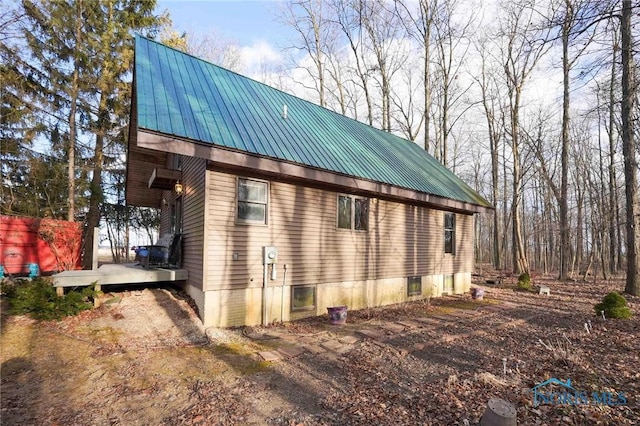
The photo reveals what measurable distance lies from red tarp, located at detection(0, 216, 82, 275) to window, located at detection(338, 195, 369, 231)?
7486mm

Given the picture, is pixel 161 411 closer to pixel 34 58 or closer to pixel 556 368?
pixel 556 368

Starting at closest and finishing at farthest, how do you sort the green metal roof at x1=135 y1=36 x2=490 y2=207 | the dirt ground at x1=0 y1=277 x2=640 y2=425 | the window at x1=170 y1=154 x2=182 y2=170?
the dirt ground at x1=0 y1=277 x2=640 y2=425 → the green metal roof at x1=135 y1=36 x2=490 y2=207 → the window at x1=170 y1=154 x2=182 y2=170

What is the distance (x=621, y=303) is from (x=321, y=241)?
758cm

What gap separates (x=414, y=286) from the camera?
39.2 ft

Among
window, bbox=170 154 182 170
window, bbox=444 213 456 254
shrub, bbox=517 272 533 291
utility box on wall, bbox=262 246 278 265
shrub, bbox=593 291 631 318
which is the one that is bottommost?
shrub, bbox=517 272 533 291

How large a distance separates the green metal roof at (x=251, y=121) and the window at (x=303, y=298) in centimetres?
316

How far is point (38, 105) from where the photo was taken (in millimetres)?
13930

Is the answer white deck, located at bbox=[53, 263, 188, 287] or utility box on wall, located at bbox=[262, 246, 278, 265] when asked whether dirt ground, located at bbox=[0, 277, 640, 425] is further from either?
utility box on wall, located at bbox=[262, 246, 278, 265]

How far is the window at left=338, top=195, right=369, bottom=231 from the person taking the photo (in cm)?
973

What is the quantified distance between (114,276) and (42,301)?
1297 millimetres

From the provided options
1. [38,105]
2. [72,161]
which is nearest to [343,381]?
[72,161]

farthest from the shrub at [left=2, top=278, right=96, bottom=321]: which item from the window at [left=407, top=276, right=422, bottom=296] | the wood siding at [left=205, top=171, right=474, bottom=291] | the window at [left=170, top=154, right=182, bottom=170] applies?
the window at [left=407, top=276, right=422, bottom=296]

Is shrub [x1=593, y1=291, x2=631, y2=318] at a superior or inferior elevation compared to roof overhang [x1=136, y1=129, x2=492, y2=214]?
inferior

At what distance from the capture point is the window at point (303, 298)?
855 centimetres
